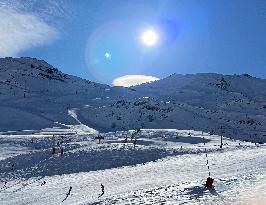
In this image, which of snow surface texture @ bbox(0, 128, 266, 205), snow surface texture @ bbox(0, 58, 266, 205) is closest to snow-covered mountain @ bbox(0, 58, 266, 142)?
snow surface texture @ bbox(0, 58, 266, 205)

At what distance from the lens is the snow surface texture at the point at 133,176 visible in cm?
1812

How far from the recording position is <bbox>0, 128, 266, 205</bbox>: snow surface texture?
18.1 m

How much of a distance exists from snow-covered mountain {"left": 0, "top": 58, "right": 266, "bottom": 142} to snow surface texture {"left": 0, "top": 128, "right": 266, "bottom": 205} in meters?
44.4

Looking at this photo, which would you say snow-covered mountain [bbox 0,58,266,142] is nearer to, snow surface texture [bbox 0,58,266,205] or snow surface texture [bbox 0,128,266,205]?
snow surface texture [bbox 0,58,266,205]

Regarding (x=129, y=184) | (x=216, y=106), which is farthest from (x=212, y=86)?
(x=129, y=184)

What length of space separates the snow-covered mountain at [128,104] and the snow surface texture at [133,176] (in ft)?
146

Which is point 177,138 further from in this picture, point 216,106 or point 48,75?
point 48,75

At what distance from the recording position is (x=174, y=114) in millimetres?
90562

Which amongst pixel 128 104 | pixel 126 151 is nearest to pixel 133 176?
pixel 126 151

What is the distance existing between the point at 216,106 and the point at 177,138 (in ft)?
225

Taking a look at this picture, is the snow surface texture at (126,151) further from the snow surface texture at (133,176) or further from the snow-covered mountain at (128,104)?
the snow-covered mountain at (128,104)

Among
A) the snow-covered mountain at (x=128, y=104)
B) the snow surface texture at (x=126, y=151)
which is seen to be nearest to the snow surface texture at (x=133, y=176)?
the snow surface texture at (x=126, y=151)

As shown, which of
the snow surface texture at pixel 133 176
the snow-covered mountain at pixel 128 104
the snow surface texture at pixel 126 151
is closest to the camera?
the snow surface texture at pixel 133 176

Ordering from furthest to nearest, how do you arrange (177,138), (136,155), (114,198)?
(177,138) < (136,155) < (114,198)
